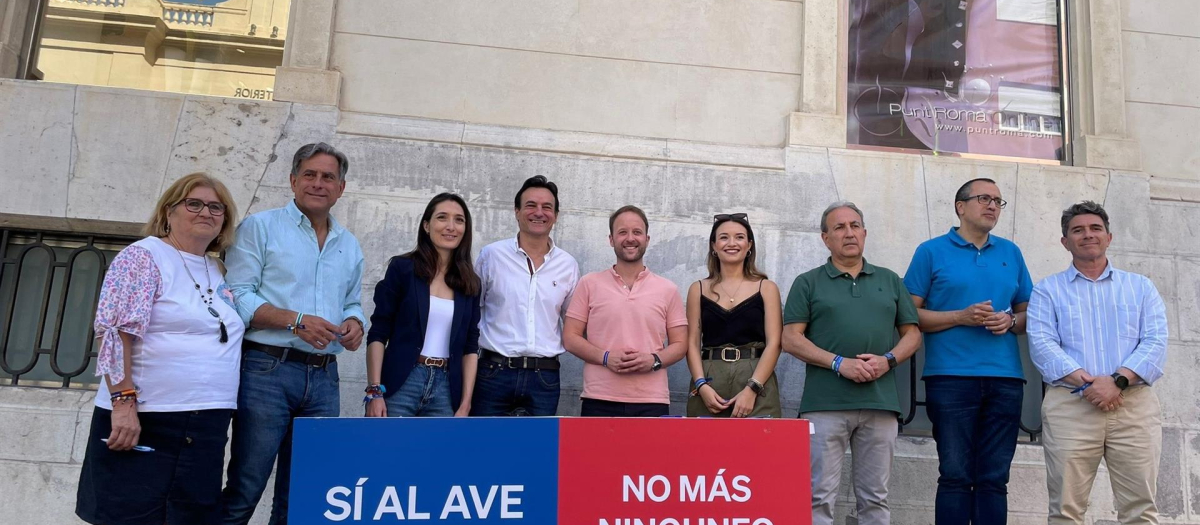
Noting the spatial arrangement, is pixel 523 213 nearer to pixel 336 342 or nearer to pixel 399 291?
pixel 399 291

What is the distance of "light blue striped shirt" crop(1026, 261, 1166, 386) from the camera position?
4578 mm

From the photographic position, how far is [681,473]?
3.09 metres

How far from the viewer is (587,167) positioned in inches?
224

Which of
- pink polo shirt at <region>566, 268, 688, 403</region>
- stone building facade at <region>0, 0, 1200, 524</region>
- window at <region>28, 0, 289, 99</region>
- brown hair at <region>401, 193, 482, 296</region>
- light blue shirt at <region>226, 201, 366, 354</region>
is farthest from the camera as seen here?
window at <region>28, 0, 289, 99</region>

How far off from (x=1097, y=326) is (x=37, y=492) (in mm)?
5894

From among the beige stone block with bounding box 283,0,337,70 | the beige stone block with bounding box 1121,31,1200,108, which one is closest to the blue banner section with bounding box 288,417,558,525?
the beige stone block with bounding box 283,0,337,70

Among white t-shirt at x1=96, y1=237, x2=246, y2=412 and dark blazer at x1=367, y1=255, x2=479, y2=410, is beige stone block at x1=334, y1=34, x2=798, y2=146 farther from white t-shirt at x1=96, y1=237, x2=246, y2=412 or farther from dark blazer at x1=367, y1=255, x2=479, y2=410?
white t-shirt at x1=96, y1=237, x2=246, y2=412

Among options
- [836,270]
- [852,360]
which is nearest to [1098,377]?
[852,360]

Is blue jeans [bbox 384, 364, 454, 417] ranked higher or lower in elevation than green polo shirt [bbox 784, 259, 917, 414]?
lower

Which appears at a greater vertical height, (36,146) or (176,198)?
(36,146)

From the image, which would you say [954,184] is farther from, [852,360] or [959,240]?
[852,360]

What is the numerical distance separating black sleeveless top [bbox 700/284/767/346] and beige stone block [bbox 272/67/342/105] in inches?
110

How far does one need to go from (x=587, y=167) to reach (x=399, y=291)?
178cm

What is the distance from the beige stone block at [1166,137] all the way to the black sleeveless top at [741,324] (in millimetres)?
3391
